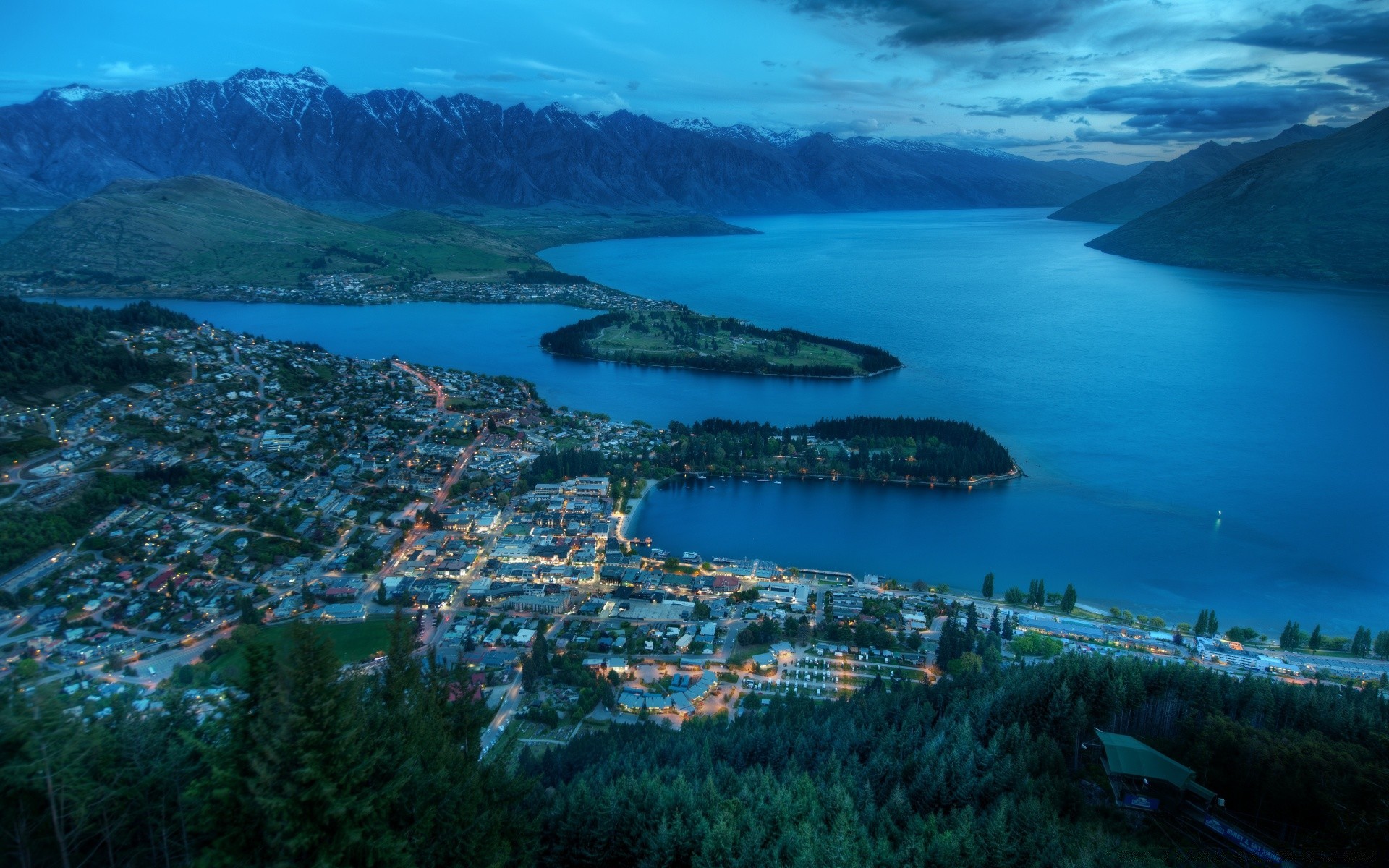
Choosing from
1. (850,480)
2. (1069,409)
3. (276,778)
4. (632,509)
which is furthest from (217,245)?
(276,778)

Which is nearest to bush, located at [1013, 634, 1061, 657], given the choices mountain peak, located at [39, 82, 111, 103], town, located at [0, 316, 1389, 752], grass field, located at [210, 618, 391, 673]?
town, located at [0, 316, 1389, 752]

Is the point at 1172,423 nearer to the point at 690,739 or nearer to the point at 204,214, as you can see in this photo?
the point at 690,739

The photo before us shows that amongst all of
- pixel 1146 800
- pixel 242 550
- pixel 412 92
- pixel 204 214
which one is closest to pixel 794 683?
pixel 1146 800

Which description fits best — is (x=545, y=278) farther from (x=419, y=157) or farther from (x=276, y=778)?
(x=419, y=157)

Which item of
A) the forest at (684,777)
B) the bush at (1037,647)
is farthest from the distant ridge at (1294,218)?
the forest at (684,777)

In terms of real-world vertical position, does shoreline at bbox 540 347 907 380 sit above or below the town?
above

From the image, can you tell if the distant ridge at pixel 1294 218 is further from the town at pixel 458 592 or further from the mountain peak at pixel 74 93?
the mountain peak at pixel 74 93

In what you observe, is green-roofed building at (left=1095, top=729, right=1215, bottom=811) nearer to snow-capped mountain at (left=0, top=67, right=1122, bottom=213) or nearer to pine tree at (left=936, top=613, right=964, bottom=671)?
pine tree at (left=936, top=613, right=964, bottom=671)

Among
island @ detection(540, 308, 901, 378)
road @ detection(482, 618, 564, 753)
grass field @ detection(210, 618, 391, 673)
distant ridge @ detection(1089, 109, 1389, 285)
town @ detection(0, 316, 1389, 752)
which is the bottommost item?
road @ detection(482, 618, 564, 753)
